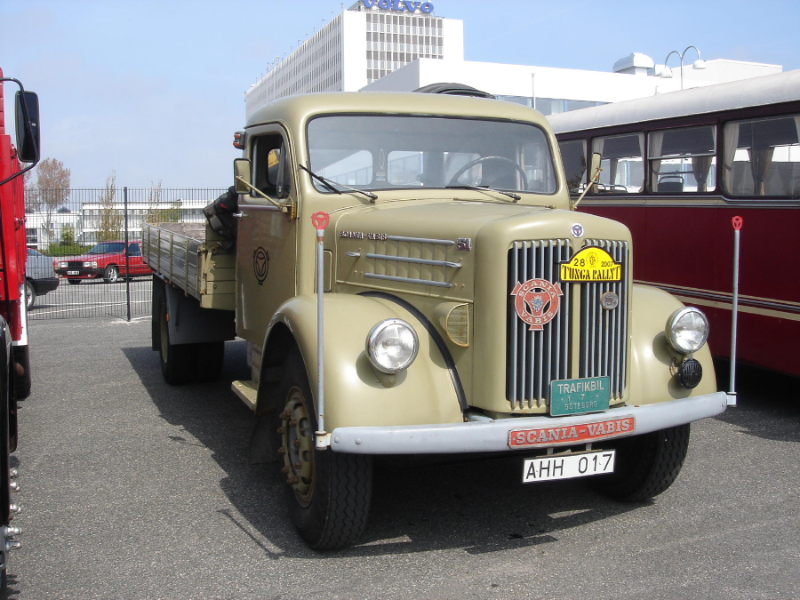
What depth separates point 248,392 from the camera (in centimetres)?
502

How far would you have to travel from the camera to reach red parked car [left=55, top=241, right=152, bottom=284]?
2123cm

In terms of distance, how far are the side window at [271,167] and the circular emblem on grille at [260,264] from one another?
0.40m

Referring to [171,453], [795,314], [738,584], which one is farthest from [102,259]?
[738,584]

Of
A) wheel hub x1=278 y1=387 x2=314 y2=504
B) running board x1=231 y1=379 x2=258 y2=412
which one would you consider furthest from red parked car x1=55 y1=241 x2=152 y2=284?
wheel hub x1=278 y1=387 x2=314 y2=504

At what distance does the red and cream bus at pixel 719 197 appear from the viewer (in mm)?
6582

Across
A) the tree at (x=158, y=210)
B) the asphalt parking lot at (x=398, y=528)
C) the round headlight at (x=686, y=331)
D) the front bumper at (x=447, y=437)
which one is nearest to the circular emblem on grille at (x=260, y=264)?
A: the asphalt parking lot at (x=398, y=528)

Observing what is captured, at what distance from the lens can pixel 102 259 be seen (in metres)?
22.0

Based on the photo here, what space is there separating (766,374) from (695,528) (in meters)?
4.68

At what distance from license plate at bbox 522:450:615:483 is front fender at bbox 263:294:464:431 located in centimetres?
40

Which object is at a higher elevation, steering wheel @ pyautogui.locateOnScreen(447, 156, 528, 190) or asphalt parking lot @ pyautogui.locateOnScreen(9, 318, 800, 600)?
steering wheel @ pyautogui.locateOnScreen(447, 156, 528, 190)

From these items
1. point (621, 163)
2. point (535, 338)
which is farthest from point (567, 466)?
point (621, 163)

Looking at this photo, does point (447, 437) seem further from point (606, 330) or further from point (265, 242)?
point (265, 242)

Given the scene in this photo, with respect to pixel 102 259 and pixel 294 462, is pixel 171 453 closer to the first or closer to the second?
pixel 294 462

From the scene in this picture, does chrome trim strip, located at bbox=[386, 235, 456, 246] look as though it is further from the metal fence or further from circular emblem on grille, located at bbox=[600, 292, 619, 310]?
the metal fence
